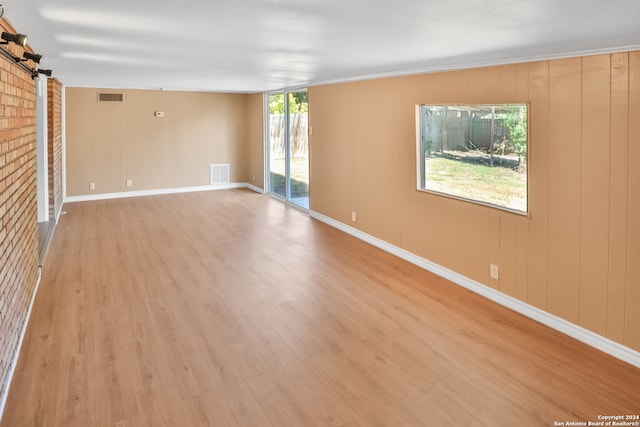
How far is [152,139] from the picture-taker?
868 centimetres

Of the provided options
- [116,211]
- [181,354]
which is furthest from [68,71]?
[181,354]

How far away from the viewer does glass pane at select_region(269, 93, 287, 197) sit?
317 inches

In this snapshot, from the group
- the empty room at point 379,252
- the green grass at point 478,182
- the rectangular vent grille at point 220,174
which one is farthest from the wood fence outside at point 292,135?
the green grass at point 478,182

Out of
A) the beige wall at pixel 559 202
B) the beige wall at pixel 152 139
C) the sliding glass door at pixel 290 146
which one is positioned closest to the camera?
the beige wall at pixel 559 202

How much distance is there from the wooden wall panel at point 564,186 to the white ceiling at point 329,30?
233 mm

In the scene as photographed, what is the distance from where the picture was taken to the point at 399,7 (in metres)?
1.96

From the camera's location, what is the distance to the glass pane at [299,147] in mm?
7210

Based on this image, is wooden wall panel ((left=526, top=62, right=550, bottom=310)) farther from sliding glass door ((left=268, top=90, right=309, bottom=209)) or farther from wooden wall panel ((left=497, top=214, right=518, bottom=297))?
sliding glass door ((left=268, top=90, right=309, bottom=209))

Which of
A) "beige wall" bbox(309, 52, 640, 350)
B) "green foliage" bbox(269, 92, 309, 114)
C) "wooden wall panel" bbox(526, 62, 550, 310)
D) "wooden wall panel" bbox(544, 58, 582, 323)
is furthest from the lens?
"green foliage" bbox(269, 92, 309, 114)

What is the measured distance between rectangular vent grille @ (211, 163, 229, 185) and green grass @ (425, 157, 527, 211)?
600cm

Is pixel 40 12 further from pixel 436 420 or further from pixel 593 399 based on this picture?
pixel 593 399

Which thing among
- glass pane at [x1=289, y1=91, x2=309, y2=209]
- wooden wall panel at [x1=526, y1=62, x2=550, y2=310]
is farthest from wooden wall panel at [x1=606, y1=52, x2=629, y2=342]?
glass pane at [x1=289, y1=91, x2=309, y2=209]

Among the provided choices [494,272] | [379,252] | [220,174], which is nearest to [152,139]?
[220,174]

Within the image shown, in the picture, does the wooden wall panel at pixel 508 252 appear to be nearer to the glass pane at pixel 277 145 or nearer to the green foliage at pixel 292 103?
the green foliage at pixel 292 103
